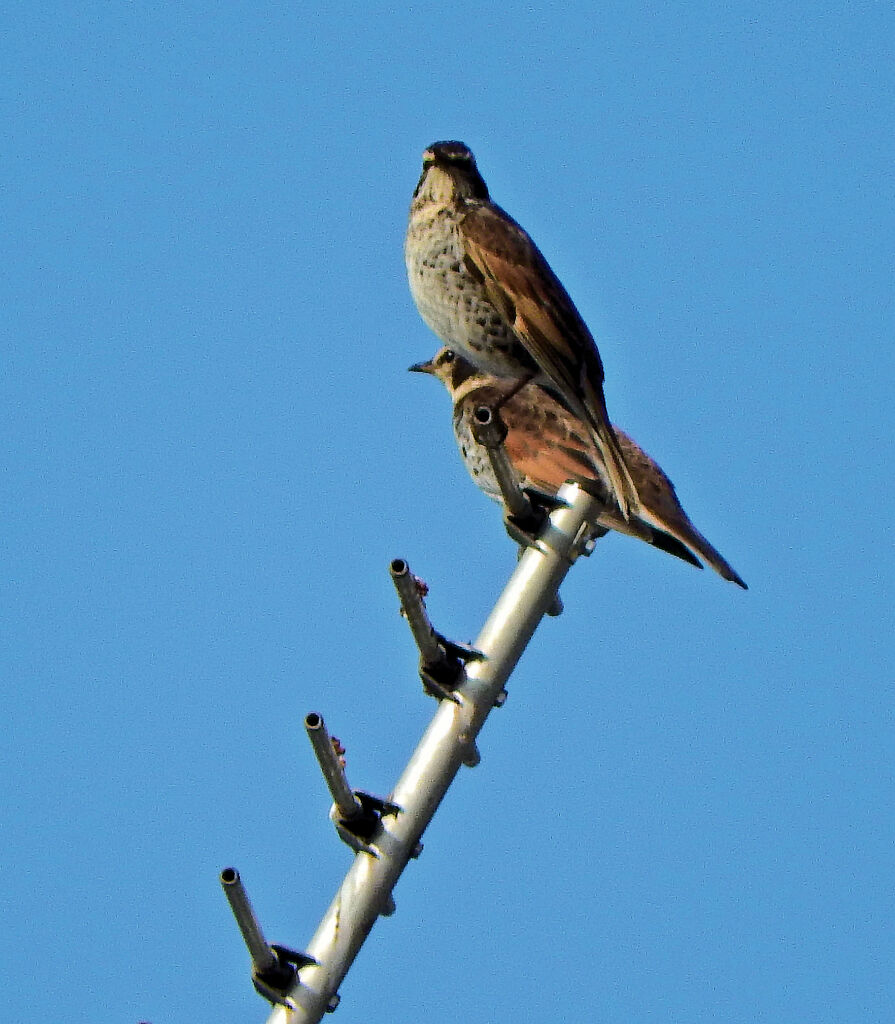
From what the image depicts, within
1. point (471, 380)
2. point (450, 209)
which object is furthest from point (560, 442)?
point (450, 209)

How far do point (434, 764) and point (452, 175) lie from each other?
389 cm

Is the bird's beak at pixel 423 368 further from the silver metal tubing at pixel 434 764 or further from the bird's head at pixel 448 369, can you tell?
the silver metal tubing at pixel 434 764

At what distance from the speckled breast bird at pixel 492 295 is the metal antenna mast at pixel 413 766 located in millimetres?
1786

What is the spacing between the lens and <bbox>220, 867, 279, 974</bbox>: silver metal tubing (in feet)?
12.7

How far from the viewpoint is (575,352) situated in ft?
21.7

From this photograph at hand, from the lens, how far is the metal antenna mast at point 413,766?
3908 millimetres

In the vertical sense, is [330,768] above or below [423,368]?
below

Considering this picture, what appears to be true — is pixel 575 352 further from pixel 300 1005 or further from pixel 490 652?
pixel 300 1005

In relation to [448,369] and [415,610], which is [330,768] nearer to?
[415,610]

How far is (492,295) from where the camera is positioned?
6.83 metres

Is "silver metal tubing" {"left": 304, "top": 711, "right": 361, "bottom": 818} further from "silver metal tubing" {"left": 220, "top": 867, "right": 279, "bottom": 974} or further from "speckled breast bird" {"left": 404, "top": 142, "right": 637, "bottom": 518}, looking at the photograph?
"speckled breast bird" {"left": 404, "top": 142, "right": 637, "bottom": 518}

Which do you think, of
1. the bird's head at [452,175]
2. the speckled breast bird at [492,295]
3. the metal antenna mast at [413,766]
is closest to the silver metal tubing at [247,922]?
the metal antenna mast at [413,766]

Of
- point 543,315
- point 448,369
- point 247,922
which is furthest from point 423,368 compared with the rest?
point 247,922

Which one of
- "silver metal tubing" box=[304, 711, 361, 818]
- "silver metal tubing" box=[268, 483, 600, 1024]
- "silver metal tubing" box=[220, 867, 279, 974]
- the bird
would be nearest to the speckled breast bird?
the bird
